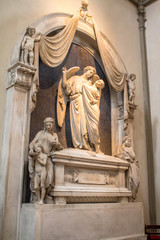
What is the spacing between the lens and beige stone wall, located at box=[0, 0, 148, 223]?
5328 millimetres

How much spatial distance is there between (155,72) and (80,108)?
3.08 m

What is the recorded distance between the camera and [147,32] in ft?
27.9

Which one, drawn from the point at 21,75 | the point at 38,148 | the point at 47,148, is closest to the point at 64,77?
the point at 21,75

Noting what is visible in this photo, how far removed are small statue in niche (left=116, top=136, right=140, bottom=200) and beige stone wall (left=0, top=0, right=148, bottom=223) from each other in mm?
839

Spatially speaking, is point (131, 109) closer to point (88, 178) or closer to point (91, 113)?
point (91, 113)

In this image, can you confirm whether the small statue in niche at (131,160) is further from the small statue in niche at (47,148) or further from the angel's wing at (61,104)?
the small statue in niche at (47,148)

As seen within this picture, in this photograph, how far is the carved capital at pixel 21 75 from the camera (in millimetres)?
5000

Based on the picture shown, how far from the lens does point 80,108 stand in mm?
6066

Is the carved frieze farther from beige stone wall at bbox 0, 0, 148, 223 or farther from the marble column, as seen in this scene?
beige stone wall at bbox 0, 0, 148, 223

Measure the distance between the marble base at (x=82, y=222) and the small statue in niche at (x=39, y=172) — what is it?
0.69 ft

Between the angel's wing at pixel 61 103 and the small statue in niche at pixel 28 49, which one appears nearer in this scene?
the small statue in niche at pixel 28 49

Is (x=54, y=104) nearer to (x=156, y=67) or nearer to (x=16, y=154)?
(x=16, y=154)

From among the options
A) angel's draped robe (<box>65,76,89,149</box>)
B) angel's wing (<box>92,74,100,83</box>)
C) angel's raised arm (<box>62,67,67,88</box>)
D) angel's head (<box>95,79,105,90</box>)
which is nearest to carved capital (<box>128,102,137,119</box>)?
angel's head (<box>95,79,105,90</box>)

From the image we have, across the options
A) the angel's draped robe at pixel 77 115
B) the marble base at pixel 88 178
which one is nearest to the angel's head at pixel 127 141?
the marble base at pixel 88 178
